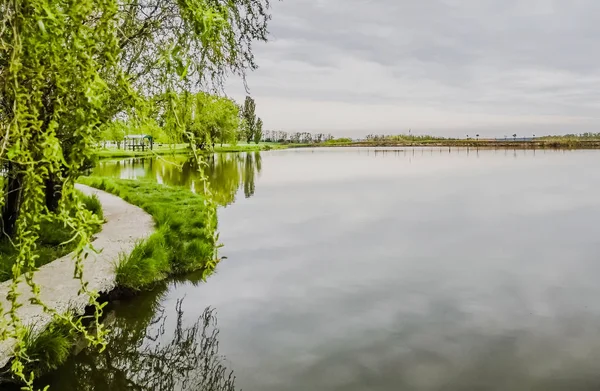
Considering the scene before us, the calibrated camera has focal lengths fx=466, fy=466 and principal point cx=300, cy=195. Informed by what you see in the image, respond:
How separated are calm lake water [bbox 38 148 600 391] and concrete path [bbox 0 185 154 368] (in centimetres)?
64

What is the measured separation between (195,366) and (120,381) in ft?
2.95

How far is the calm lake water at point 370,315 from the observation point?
566 centimetres

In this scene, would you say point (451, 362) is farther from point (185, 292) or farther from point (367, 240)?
point (367, 240)

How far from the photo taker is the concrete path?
17.1ft

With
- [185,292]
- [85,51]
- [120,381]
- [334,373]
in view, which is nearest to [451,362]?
[334,373]

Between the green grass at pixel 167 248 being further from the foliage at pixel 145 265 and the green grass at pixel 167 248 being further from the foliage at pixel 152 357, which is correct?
the foliage at pixel 152 357

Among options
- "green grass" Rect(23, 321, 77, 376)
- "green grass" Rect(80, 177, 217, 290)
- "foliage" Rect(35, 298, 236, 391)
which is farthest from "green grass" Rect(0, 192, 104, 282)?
"foliage" Rect(35, 298, 236, 391)

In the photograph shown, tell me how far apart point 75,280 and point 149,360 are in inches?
66.1

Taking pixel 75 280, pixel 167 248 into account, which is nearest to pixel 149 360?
pixel 75 280

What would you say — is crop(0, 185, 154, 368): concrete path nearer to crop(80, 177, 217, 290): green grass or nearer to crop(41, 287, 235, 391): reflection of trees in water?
crop(80, 177, 217, 290): green grass

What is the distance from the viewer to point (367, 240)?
13352 millimetres

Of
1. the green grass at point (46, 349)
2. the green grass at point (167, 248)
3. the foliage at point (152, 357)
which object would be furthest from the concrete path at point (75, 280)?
the foliage at point (152, 357)

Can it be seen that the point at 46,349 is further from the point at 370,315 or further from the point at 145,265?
the point at 370,315

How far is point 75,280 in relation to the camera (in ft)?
21.3
